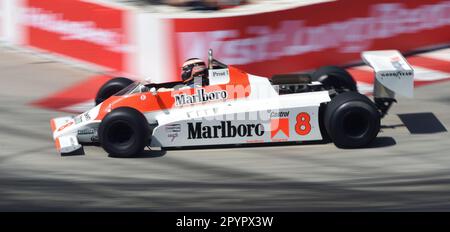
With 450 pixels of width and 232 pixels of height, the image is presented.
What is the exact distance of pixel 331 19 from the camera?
1510cm

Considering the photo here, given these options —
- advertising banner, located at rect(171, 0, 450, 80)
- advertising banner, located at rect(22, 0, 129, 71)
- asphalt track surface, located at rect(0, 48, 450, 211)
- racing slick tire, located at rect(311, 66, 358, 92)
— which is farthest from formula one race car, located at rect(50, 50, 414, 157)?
advertising banner, located at rect(22, 0, 129, 71)

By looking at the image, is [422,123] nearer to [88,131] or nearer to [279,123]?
[279,123]

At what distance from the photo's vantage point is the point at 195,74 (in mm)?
11406

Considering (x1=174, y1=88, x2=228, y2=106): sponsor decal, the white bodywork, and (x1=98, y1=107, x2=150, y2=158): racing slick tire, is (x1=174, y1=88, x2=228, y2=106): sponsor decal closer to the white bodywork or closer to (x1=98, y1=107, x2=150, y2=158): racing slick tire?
the white bodywork

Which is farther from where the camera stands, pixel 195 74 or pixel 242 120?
pixel 195 74

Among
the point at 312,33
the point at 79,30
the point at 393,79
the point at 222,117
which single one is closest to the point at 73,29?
the point at 79,30

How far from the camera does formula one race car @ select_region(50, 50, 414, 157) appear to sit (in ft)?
35.8

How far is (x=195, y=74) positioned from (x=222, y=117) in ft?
2.30

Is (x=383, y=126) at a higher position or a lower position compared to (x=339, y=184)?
higher

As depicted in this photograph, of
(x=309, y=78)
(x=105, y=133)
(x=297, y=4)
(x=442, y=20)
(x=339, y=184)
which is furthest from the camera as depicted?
(x=442, y=20)

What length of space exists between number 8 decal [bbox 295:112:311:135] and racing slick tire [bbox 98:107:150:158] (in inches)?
72.3

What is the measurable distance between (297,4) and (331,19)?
642 mm

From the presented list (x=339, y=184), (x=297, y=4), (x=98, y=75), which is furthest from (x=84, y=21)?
(x=339, y=184)

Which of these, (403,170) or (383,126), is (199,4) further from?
(403,170)
